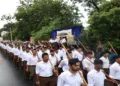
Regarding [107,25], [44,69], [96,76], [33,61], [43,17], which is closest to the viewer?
[96,76]

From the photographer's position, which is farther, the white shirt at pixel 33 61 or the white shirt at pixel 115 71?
the white shirt at pixel 33 61

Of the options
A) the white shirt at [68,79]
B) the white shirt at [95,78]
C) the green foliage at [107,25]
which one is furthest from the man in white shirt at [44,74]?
the green foliage at [107,25]

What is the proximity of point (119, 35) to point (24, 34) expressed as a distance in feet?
83.1

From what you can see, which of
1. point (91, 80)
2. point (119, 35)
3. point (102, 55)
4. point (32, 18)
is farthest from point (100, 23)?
point (32, 18)

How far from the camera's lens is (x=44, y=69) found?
8.66m

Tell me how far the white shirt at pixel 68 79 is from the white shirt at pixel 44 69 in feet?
9.86

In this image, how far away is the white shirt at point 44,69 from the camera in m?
8.65

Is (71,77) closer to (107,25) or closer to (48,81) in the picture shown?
(48,81)

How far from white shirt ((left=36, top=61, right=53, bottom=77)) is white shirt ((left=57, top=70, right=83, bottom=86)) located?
3.00 metres

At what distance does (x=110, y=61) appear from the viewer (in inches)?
417

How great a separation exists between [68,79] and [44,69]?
3097 mm

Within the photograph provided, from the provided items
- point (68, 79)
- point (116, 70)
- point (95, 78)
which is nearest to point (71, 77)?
point (68, 79)

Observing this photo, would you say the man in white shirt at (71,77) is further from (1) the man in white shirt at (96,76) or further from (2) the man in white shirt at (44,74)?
(2) the man in white shirt at (44,74)

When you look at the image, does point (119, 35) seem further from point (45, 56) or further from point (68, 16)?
point (68, 16)
